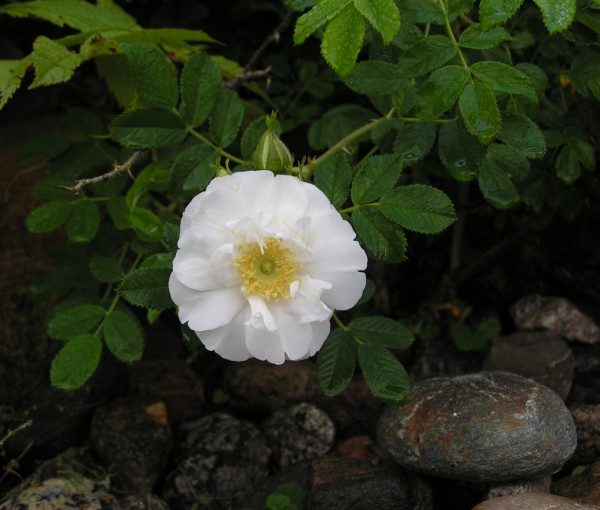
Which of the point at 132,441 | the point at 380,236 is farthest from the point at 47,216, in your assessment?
the point at 380,236

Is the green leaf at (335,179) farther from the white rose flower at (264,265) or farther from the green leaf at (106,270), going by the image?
the green leaf at (106,270)

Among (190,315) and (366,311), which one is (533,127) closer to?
(190,315)

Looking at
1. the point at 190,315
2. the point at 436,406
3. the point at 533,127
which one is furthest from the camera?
the point at 436,406

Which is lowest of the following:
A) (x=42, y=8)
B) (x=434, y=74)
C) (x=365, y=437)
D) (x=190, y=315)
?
(x=365, y=437)

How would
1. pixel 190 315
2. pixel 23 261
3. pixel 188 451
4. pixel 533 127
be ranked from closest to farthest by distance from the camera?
pixel 190 315 → pixel 533 127 → pixel 188 451 → pixel 23 261

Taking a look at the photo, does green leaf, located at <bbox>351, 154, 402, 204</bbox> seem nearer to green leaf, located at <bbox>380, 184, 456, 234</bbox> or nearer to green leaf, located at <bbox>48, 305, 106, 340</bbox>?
green leaf, located at <bbox>380, 184, 456, 234</bbox>

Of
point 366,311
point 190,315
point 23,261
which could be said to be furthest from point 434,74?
point 23,261
